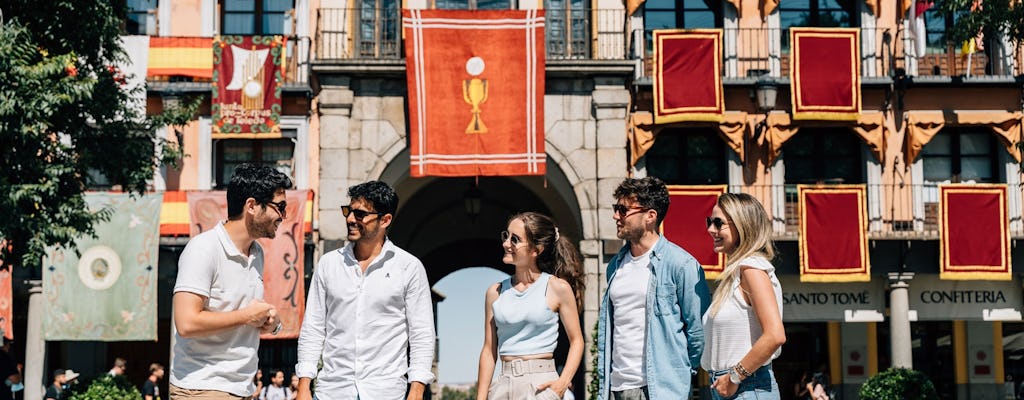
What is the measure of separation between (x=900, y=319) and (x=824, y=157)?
3446 mm

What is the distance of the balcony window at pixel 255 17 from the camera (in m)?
25.5

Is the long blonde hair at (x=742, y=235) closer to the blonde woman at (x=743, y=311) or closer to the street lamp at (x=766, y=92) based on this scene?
the blonde woman at (x=743, y=311)

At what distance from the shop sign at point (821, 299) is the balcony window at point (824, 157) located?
2065 mm

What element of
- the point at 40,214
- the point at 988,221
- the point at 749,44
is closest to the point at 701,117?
the point at 749,44

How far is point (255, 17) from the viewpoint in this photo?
25594 mm

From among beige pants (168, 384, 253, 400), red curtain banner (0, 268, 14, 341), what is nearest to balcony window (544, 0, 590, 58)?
red curtain banner (0, 268, 14, 341)

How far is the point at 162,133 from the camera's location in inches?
998

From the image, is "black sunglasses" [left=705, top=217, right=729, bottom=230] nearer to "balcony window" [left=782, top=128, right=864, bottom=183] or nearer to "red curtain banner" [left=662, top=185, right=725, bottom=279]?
"red curtain banner" [left=662, top=185, right=725, bottom=279]

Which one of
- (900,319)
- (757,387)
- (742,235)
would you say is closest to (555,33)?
(900,319)

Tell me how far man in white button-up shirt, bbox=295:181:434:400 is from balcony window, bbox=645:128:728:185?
61.0 ft

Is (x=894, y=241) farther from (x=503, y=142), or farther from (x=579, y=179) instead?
(x=503, y=142)

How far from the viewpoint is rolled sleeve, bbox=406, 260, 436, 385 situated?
737cm

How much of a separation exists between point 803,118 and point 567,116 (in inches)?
175

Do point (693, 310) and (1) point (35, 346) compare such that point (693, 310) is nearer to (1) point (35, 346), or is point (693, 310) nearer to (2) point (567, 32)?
(2) point (567, 32)
